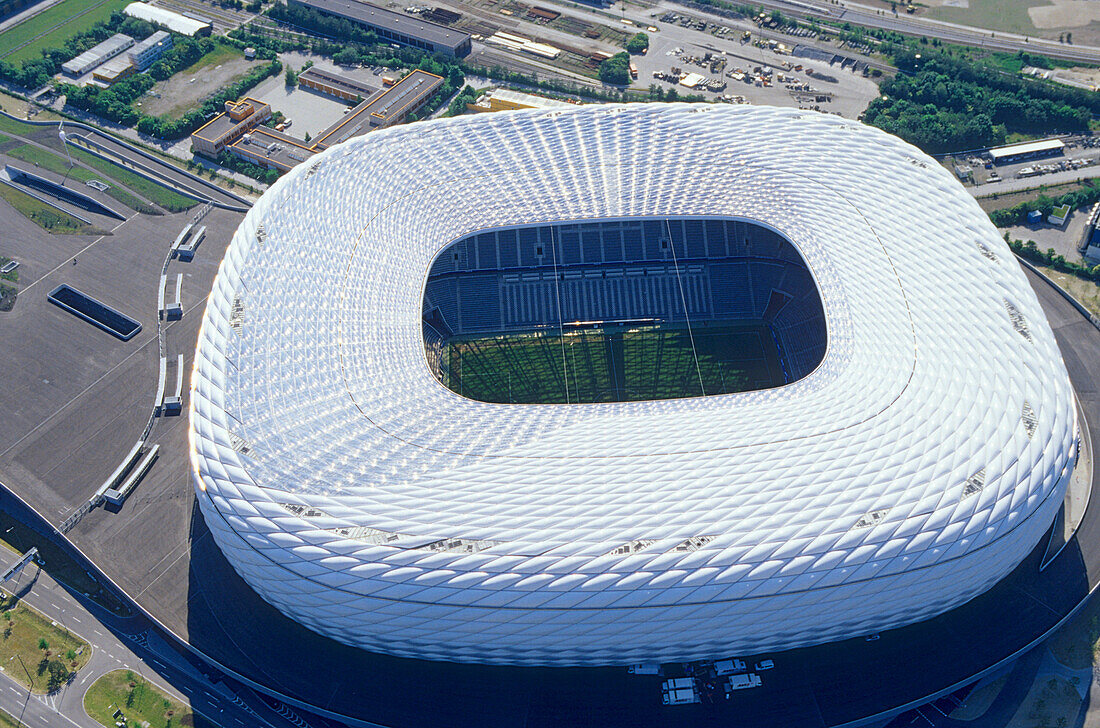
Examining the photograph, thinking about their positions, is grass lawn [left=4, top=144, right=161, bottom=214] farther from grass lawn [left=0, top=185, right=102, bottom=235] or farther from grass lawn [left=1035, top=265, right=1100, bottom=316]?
grass lawn [left=1035, top=265, right=1100, bottom=316]

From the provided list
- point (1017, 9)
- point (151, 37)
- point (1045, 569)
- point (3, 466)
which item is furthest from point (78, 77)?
point (1017, 9)

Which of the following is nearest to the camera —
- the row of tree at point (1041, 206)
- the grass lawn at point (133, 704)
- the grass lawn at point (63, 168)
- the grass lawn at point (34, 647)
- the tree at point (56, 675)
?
the grass lawn at point (133, 704)

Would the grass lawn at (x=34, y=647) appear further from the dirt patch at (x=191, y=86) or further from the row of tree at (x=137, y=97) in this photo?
the dirt patch at (x=191, y=86)

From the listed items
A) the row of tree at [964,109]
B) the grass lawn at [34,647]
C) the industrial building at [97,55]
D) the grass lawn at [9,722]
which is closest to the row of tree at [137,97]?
the industrial building at [97,55]

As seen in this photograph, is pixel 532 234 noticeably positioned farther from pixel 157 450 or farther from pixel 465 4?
pixel 465 4

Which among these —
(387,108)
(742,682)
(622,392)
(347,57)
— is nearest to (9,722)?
(742,682)

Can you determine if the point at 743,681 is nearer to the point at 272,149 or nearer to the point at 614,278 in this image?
the point at 614,278
